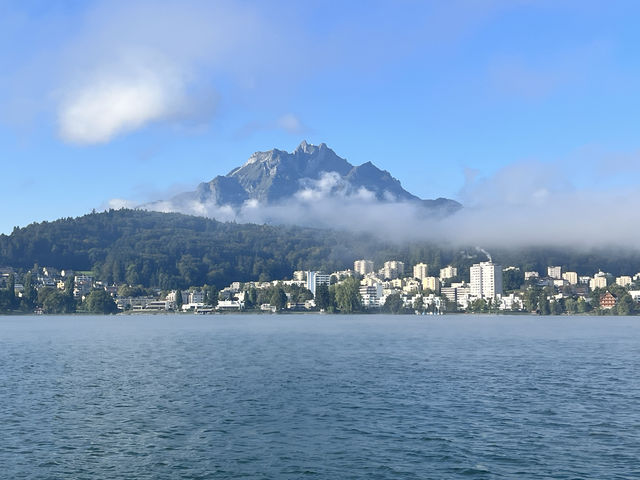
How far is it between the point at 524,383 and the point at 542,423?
15580mm

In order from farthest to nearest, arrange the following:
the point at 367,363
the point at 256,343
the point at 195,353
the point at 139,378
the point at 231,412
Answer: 1. the point at 256,343
2. the point at 195,353
3. the point at 367,363
4. the point at 139,378
5. the point at 231,412

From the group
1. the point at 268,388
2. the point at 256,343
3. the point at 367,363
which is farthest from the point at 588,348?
the point at 268,388

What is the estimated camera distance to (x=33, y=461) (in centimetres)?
2914

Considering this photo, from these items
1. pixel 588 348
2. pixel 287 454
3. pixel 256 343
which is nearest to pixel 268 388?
pixel 287 454

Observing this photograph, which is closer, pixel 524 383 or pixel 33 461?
pixel 33 461

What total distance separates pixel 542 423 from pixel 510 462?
28.4 ft

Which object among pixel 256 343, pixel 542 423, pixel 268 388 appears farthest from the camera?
pixel 256 343

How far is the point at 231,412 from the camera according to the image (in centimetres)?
4012

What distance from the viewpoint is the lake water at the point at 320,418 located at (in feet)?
93.8

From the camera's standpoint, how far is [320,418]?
1503 inches

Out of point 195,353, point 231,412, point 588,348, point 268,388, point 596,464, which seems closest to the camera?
point 596,464

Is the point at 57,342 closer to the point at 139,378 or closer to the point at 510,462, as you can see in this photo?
the point at 139,378

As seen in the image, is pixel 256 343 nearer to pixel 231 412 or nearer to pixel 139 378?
pixel 139 378

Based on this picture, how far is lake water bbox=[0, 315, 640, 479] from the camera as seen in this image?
28.6 metres
